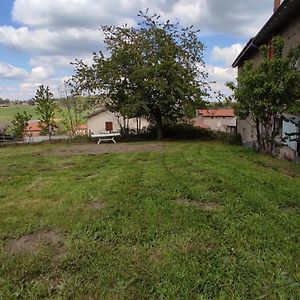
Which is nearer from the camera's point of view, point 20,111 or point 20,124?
point 20,124

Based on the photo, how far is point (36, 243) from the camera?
3.46m

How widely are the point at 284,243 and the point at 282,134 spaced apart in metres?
9.48

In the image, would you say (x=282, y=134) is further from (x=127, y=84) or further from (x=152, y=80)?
(x=127, y=84)

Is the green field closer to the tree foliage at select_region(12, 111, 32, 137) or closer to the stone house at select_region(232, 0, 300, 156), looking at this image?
the tree foliage at select_region(12, 111, 32, 137)

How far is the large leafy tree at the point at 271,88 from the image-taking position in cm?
939

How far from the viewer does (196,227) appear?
378 cm

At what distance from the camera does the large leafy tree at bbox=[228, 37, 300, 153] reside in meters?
9.39

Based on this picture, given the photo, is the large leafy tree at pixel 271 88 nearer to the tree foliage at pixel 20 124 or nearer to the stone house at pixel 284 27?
the stone house at pixel 284 27

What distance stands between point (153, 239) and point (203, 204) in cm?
144

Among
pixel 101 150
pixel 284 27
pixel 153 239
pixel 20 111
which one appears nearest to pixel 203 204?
pixel 153 239

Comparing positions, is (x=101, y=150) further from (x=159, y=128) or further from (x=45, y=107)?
(x=45, y=107)

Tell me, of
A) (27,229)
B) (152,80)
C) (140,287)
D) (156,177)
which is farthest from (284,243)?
(152,80)

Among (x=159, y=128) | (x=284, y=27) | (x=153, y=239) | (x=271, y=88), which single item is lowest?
(x=153, y=239)

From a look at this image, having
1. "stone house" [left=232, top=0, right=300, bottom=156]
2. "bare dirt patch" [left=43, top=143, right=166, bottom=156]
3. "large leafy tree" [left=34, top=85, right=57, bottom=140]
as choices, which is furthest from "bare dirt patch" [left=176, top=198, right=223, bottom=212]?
"large leafy tree" [left=34, top=85, right=57, bottom=140]
